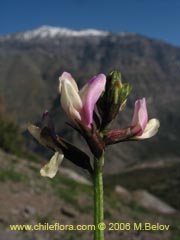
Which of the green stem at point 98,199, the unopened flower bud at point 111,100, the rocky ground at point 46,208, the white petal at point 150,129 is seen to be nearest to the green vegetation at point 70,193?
the rocky ground at point 46,208

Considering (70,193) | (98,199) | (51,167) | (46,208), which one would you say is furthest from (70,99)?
(70,193)

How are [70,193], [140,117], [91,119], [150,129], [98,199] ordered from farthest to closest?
[70,193], [150,129], [140,117], [91,119], [98,199]

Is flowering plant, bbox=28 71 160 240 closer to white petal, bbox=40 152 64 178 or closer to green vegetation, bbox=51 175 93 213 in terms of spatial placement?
white petal, bbox=40 152 64 178

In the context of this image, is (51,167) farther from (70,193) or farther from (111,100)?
(70,193)

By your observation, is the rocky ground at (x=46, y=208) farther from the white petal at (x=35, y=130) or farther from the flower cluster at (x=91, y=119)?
the flower cluster at (x=91, y=119)

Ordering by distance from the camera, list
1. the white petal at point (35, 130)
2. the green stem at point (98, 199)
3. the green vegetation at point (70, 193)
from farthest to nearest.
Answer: the green vegetation at point (70, 193) → the white petal at point (35, 130) → the green stem at point (98, 199)

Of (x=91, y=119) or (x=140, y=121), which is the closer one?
(x=91, y=119)

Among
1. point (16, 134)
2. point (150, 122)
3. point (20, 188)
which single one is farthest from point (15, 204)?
point (16, 134)

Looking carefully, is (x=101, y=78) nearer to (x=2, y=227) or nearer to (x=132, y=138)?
(x=132, y=138)
